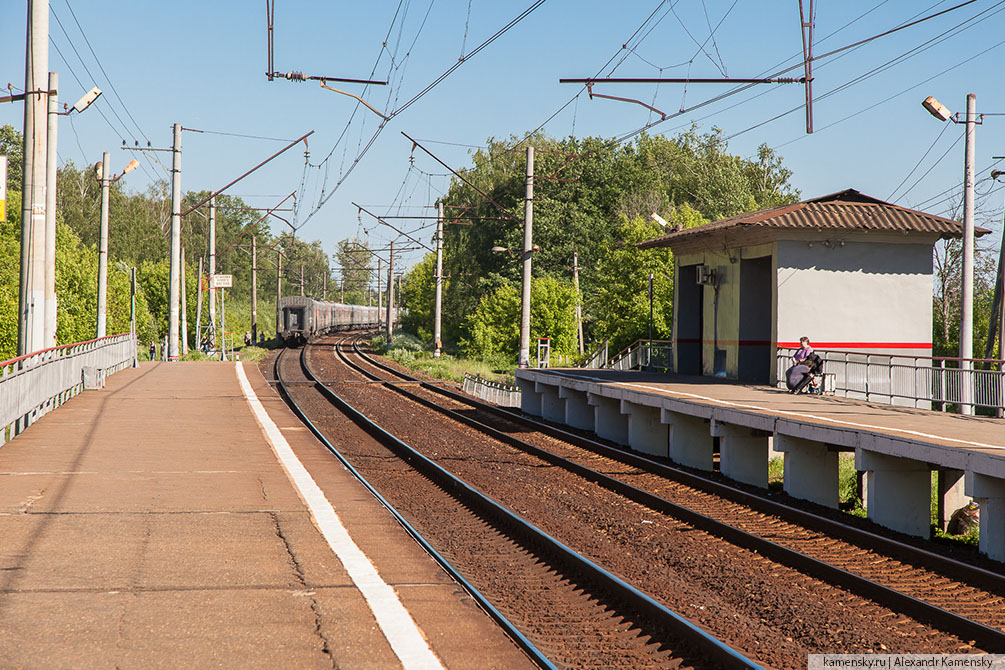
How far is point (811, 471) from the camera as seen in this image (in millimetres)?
14664

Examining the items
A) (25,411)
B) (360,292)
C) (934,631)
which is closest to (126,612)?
(934,631)

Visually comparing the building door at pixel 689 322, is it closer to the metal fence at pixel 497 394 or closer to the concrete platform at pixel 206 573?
the metal fence at pixel 497 394

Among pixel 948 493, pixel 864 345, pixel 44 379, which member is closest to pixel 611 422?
pixel 864 345

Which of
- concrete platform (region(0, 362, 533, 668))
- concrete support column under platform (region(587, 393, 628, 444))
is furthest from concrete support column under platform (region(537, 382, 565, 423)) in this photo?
concrete platform (region(0, 362, 533, 668))

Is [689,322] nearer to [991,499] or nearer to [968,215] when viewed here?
[968,215]

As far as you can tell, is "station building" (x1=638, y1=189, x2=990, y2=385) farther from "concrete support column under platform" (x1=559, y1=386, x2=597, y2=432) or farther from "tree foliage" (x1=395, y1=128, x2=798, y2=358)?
"tree foliage" (x1=395, y1=128, x2=798, y2=358)

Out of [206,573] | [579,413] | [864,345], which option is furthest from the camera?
[579,413]

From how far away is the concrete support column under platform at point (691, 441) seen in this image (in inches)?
722

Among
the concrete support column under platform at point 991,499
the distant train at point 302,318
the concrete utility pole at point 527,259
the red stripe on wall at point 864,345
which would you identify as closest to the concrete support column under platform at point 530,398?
the concrete utility pole at point 527,259

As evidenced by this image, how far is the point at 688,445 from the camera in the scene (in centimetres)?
1845

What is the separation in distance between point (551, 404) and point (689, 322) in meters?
4.53

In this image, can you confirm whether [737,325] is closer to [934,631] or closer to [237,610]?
[934,631]

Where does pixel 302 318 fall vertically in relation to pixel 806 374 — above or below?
above

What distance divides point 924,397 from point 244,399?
15821 mm
